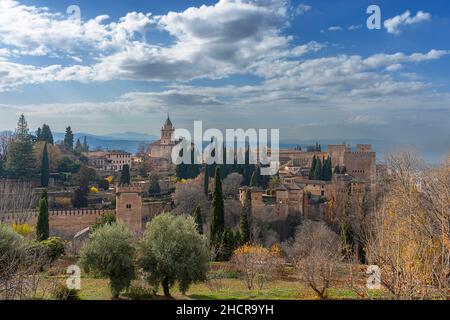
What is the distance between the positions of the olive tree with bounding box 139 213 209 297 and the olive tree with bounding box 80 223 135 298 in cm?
40

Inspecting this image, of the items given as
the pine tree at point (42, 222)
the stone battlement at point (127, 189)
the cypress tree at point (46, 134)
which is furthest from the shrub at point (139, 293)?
the cypress tree at point (46, 134)

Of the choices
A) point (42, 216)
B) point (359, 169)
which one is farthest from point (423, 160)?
point (359, 169)

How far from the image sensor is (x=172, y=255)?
907cm

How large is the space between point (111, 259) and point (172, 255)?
139 centimetres

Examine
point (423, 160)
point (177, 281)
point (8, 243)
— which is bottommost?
point (177, 281)

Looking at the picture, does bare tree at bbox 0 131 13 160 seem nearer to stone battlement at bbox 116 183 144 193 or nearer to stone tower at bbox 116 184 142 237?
stone battlement at bbox 116 183 144 193

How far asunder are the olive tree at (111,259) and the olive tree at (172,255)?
40 cm

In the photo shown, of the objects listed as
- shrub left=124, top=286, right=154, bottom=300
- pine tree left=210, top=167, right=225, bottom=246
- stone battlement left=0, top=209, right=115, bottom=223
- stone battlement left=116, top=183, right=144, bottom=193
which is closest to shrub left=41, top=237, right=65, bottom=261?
shrub left=124, top=286, right=154, bottom=300

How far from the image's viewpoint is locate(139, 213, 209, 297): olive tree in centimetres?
899

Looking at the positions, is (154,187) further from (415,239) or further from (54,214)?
(415,239)

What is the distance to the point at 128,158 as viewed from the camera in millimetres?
47750
